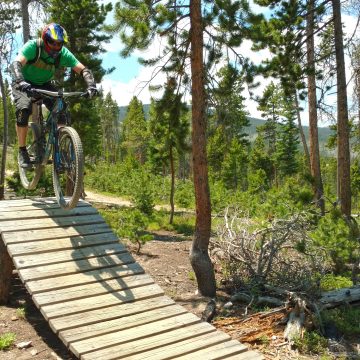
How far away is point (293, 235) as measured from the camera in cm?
875

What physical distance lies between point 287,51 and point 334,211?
5.18 m

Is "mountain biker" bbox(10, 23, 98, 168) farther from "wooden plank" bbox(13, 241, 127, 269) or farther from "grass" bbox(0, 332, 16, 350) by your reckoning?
"grass" bbox(0, 332, 16, 350)

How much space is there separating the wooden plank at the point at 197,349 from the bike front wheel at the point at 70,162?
2236 millimetres

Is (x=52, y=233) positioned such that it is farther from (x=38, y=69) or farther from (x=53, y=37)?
(x=53, y=37)

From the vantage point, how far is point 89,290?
546 centimetres

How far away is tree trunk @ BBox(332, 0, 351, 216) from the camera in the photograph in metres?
11.2

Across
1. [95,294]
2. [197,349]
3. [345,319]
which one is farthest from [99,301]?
[345,319]

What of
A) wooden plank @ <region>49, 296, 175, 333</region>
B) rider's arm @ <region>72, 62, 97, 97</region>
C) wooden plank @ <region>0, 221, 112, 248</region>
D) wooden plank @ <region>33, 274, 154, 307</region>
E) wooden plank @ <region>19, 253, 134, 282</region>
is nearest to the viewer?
wooden plank @ <region>49, 296, 175, 333</region>

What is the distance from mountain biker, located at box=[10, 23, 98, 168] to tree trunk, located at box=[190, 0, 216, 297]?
2243 mm

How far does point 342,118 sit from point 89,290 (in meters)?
8.66

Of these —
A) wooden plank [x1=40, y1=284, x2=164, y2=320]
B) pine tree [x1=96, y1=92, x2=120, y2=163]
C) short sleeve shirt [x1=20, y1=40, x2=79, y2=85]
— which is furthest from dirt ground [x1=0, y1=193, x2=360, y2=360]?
pine tree [x1=96, y1=92, x2=120, y2=163]

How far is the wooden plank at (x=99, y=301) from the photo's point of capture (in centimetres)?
498

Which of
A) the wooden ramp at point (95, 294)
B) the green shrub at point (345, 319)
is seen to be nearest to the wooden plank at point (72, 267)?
the wooden ramp at point (95, 294)

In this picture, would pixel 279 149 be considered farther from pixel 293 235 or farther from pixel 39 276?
pixel 39 276
